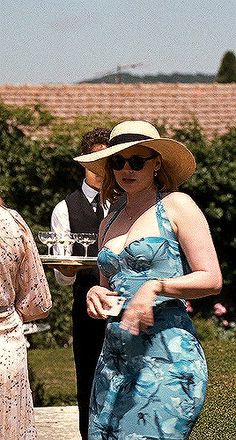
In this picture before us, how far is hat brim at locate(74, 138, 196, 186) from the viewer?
4.29 meters

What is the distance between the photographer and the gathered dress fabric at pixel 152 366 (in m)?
4.07

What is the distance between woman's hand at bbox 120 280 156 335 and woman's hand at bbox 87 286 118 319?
0.19 metres

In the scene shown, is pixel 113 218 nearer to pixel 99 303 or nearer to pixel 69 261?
pixel 99 303

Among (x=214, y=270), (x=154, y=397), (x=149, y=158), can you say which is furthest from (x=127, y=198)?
(x=154, y=397)

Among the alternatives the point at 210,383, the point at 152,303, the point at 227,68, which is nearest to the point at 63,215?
the point at 152,303

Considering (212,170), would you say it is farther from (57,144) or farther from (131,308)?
(131,308)

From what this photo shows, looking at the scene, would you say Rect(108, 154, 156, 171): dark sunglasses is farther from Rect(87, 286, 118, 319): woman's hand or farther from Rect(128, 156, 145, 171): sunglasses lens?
Rect(87, 286, 118, 319): woman's hand

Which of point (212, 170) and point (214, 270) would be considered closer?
point (214, 270)

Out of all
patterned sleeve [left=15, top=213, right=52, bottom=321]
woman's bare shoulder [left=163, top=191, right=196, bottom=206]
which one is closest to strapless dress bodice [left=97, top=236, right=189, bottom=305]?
woman's bare shoulder [left=163, top=191, right=196, bottom=206]

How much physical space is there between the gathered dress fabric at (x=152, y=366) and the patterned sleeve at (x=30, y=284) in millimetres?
449

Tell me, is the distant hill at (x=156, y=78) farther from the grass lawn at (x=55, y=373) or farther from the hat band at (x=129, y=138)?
the hat band at (x=129, y=138)

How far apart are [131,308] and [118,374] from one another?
1.20 feet

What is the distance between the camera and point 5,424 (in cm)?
455

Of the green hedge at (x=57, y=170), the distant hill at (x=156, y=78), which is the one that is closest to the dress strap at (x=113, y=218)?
the green hedge at (x=57, y=170)
